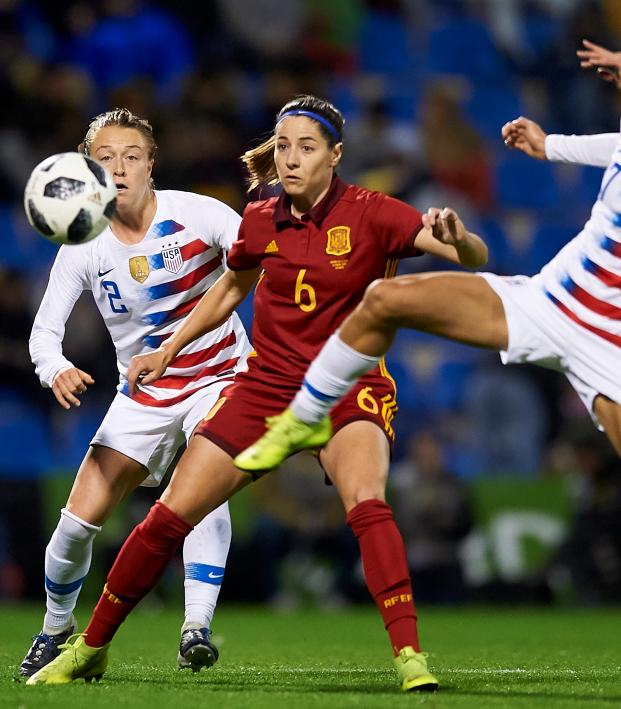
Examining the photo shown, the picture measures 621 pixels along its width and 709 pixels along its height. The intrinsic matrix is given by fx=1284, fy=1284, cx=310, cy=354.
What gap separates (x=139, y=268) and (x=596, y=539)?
6.32m

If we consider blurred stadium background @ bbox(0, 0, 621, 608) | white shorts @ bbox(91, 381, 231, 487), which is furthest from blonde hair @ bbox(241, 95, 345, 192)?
blurred stadium background @ bbox(0, 0, 621, 608)

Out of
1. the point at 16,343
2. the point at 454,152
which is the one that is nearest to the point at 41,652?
the point at 16,343

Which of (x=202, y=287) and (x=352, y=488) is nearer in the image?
(x=352, y=488)

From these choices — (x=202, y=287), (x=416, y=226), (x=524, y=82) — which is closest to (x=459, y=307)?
(x=416, y=226)

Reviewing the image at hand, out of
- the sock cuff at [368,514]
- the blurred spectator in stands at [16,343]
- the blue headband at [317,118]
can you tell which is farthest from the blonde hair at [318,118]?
the blurred spectator in stands at [16,343]

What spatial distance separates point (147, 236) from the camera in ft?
17.6

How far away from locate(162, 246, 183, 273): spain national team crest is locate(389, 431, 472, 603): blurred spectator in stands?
5.44m

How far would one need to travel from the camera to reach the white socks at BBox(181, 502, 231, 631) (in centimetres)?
536

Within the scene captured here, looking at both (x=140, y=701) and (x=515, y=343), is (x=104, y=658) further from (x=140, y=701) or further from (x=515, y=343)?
(x=515, y=343)

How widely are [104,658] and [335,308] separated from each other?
1563 millimetres

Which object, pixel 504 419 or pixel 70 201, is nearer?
pixel 70 201

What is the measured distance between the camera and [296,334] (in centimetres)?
478

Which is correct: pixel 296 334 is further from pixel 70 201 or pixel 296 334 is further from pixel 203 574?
pixel 203 574

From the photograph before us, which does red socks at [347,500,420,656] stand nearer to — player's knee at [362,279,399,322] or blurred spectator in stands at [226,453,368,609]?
player's knee at [362,279,399,322]
